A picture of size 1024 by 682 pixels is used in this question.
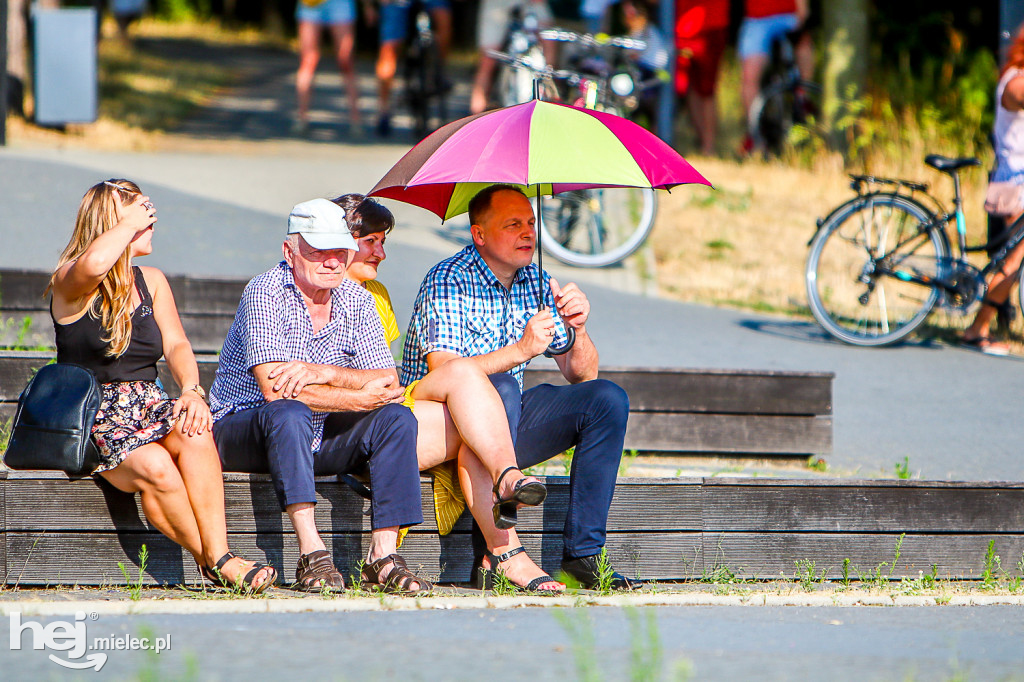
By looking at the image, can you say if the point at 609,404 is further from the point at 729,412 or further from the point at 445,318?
the point at 729,412

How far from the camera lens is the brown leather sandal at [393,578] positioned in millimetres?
4004

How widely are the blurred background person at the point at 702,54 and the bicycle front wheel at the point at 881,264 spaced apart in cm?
544

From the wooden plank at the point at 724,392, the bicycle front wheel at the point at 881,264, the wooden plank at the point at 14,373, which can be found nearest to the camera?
the wooden plank at the point at 14,373

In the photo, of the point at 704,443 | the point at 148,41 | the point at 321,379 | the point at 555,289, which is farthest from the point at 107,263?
the point at 148,41

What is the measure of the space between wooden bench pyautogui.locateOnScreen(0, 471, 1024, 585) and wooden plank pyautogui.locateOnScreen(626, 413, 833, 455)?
1.27m

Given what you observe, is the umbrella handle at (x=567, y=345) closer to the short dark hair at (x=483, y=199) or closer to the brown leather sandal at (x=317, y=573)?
the short dark hair at (x=483, y=199)

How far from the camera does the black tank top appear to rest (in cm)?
412

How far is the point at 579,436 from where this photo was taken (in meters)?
4.34

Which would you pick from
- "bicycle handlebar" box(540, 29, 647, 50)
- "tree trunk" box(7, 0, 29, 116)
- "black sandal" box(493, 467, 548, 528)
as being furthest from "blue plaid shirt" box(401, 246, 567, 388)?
"tree trunk" box(7, 0, 29, 116)

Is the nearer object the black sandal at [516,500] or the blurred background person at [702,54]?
the black sandal at [516,500]

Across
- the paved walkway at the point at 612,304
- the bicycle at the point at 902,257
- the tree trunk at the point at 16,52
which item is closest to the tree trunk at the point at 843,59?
the paved walkway at the point at 612,304

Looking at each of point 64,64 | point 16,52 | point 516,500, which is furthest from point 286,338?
point 16,52

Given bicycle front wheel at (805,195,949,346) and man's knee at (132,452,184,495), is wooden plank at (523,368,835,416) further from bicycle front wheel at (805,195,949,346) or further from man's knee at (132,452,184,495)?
man's knee at (132,452,184,495)

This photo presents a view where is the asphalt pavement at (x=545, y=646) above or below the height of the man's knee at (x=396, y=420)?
below
